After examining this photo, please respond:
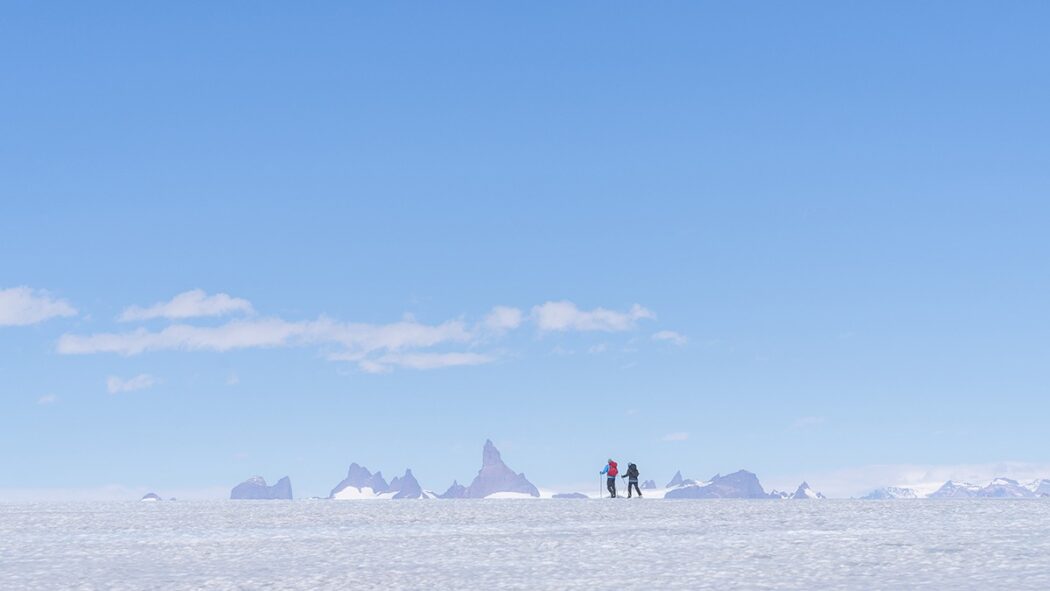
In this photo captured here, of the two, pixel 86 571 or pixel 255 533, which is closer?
pixel 86 571

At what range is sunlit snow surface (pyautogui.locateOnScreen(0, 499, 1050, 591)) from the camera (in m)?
25.2

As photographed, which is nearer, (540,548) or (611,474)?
(540,548)

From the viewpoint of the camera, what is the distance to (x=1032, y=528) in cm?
3681

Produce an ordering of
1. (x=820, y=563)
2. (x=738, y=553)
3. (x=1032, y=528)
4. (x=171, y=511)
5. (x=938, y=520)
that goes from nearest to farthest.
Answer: (x=820, y=563) < (x=738, y=553) < (x=1032, y=528) < (x=938, y=520) < (x=171, y=511)

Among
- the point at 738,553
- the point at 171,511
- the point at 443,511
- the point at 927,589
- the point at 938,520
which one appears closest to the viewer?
the point at 927,589

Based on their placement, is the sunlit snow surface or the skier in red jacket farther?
the skier in red jacket

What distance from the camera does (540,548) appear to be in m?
32.3

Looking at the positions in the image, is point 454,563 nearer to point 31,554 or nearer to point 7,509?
point 31,554

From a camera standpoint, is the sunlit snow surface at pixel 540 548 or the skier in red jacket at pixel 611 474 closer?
the sunlit snow surface at pixel 540 548

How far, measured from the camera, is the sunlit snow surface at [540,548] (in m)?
25.2

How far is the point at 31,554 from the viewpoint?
31781mm

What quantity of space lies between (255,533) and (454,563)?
1259 centimetres

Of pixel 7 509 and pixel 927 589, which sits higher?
pixel 7 509

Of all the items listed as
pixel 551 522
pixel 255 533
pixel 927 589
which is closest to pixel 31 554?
pixel 255 533
